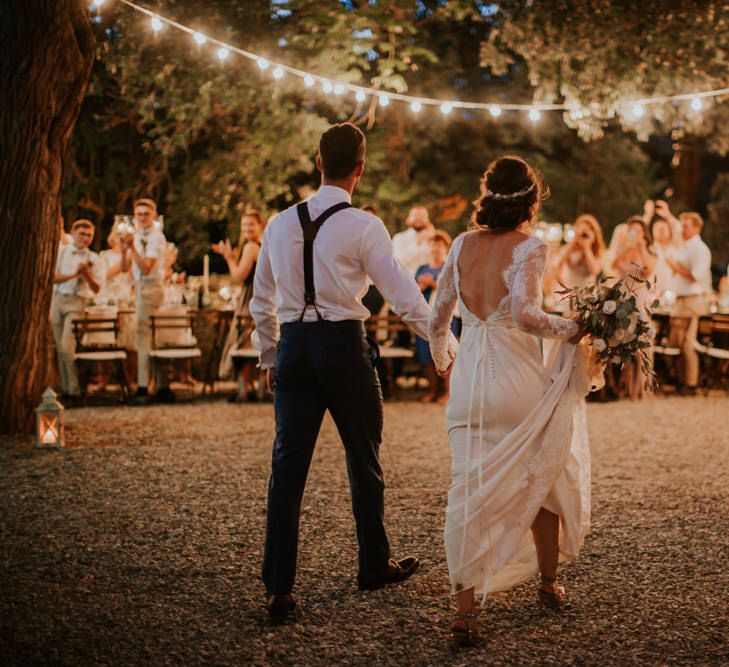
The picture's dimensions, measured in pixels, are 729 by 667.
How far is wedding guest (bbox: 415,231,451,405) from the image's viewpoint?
1138 cm

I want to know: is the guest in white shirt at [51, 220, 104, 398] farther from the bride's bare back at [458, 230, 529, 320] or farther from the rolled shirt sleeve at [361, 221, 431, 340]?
the bride's bare back at [458, 230, 529, 320]

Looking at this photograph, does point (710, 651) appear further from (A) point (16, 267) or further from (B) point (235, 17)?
(B) point (235, 17)

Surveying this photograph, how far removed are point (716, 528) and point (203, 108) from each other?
37.7ft

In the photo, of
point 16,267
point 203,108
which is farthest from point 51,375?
point 203,108

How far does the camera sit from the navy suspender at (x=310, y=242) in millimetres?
4301

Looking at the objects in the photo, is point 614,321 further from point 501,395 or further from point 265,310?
point 265,310

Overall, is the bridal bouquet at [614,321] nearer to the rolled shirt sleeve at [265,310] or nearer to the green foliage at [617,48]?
the rolled shirt sleeve at [265,310]

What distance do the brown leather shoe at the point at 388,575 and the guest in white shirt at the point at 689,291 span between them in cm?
836

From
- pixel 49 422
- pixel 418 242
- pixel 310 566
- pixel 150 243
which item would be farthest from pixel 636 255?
pixel 310 566

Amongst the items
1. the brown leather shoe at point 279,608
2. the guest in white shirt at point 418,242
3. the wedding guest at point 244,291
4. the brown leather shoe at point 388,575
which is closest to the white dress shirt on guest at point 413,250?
the guest in white shirt at point 418,242

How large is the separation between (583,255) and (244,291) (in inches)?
145

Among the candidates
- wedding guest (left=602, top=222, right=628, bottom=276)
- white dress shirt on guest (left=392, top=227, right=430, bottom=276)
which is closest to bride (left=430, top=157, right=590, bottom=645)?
wedding guest (left=602, top=222, right=628, bottom=276)

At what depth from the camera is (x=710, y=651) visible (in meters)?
3.95

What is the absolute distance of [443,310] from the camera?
4.34 metres
